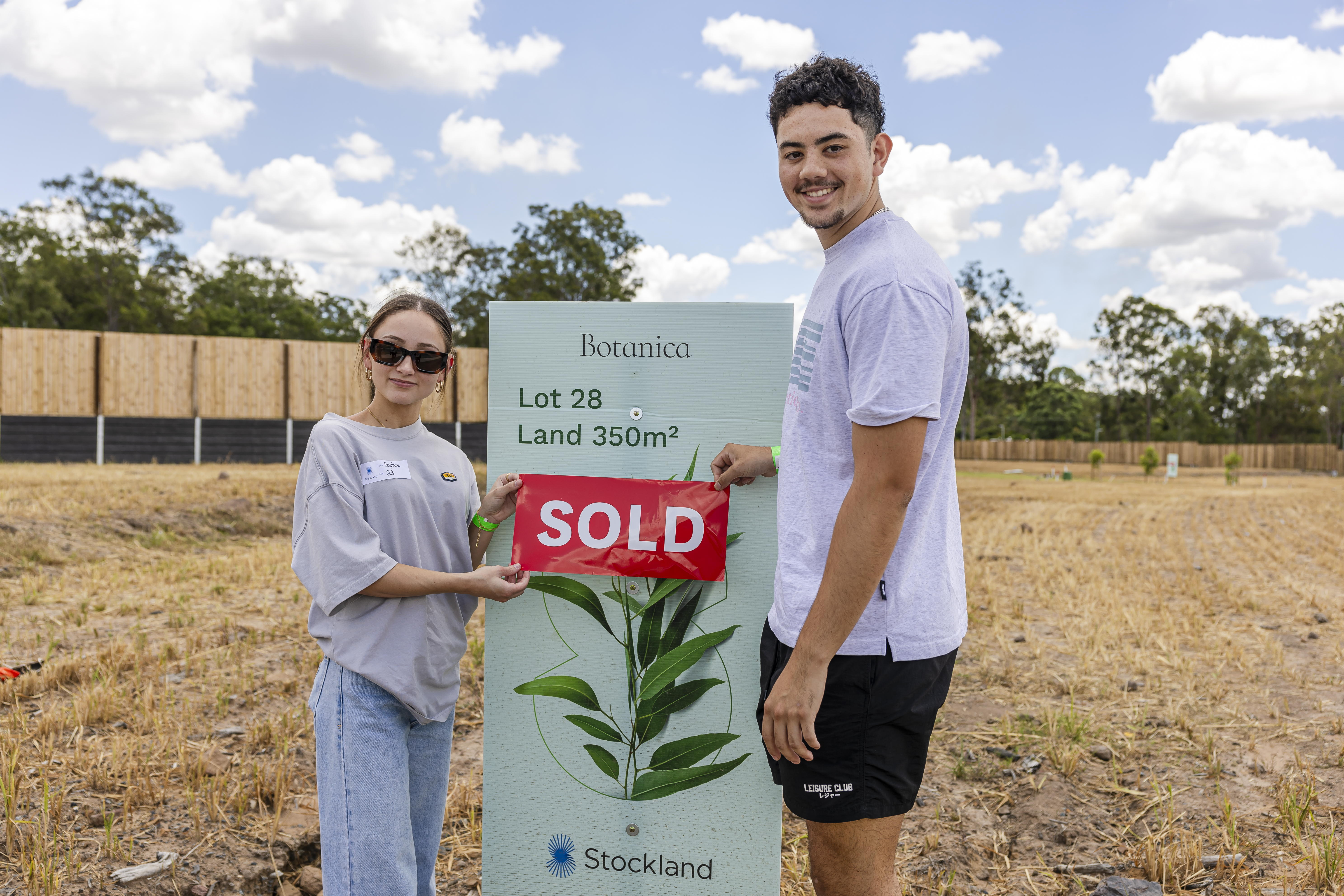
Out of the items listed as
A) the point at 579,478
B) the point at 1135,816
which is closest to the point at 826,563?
the point at 579,478

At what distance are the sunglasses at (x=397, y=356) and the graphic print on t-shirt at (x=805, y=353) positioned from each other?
3.42 feet

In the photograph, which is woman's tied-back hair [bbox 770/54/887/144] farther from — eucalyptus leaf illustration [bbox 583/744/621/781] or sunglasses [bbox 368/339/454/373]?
eucalyptus leaf illustration [bbox 583/744/621/781]

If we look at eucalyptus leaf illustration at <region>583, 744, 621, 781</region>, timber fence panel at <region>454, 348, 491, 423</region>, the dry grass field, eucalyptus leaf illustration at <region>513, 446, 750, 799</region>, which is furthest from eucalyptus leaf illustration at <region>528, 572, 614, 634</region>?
timber fence panel at <region>454, 348, 491, 423</region>

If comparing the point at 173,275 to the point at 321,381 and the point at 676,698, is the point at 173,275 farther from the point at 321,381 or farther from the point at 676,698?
the point at 676,698

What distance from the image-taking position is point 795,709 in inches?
71.7

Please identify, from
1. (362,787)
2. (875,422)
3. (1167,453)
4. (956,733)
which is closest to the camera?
(875,422)

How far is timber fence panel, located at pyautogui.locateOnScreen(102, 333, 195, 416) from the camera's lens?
23.8 metres

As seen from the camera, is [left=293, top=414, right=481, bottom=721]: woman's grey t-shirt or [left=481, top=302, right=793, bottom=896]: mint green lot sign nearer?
[left=293, top=414, right=481, bottom=721]: woman's grey t-shirt

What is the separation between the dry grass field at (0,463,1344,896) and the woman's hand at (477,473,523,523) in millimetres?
1505

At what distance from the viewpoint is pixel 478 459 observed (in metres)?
27.2

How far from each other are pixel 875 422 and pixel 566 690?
4.74 feet

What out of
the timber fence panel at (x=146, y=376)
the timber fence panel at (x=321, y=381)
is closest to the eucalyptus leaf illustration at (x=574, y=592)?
the timber fence panel at (x=321, y=381)

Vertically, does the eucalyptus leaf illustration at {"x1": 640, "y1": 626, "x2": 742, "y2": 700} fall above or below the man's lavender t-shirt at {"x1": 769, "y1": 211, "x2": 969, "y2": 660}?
below

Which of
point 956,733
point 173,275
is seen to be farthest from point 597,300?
point 173,275
